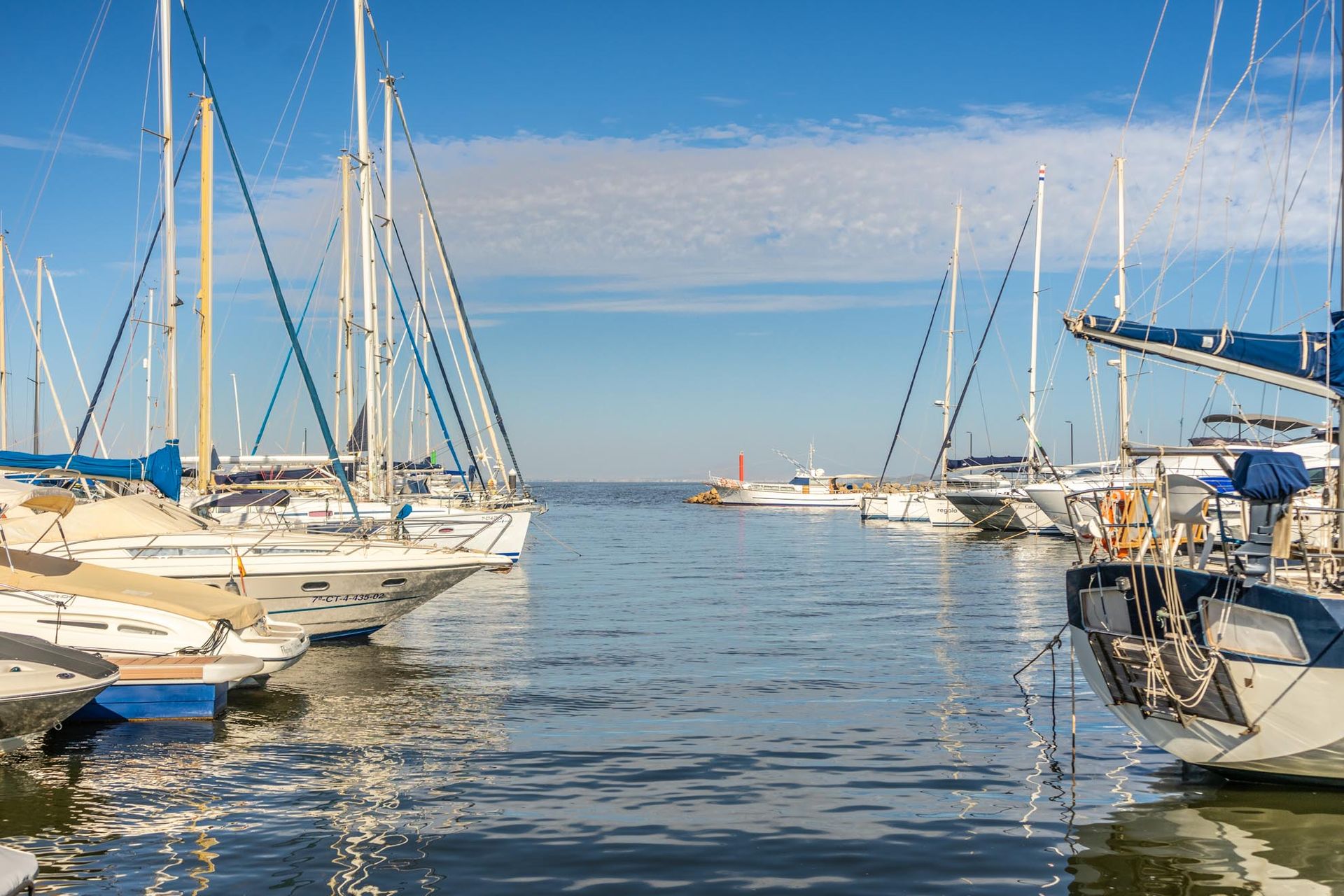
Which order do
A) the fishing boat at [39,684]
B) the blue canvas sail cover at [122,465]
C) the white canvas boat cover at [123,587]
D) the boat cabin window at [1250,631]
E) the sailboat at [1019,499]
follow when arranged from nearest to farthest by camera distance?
the boat cabin window at [1250,631], the fishing boat at [39,684], the white canvas boat cover at [123,587], the blue canvas sail cover at [122,465], the sailboat at [1019,499]

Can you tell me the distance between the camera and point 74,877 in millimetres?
9273

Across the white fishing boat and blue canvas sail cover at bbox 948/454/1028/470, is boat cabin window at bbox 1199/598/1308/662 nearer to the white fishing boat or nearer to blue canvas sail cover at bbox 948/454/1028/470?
the white fishing boat

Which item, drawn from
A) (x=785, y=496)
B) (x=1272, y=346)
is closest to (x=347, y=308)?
(x=1272, y=346)

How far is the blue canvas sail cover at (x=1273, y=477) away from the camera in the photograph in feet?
35.9

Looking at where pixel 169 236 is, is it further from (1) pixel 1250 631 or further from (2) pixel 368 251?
(1) pixel 1250 631

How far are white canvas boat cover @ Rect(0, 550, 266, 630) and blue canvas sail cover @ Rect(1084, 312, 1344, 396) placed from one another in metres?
11.7

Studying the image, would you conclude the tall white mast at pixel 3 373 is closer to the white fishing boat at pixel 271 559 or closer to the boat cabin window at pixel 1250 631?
the white fishing boat at pixel 271 559

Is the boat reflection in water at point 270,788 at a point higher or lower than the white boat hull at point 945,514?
lower

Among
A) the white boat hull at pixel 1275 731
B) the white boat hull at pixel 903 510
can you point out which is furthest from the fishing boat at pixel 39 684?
the white boat hull at pixel 903 510

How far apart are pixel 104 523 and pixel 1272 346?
17803 mm

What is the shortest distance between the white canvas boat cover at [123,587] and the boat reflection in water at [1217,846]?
1111 cm

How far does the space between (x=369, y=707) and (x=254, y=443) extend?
3117 centimetres

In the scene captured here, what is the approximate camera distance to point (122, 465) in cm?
2353

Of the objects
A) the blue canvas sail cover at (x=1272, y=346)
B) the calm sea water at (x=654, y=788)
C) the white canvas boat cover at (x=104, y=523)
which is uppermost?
the blue canvas sail cover at (x=1272, y=346)
